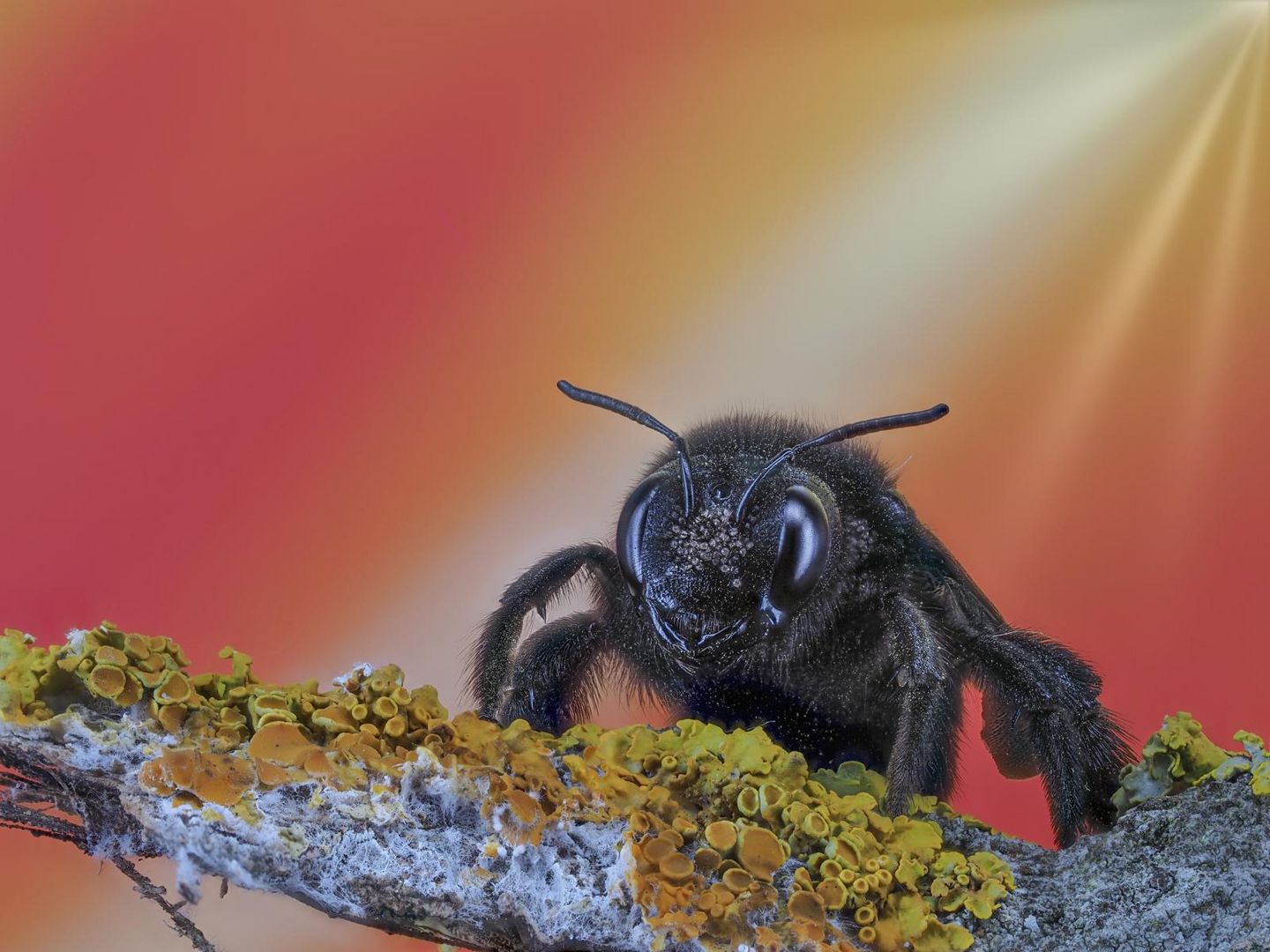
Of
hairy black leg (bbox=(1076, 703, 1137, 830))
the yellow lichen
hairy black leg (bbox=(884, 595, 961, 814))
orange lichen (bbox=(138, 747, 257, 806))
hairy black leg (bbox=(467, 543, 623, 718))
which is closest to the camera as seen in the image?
orange lichen (bbox=(138, 747, 257, 806))

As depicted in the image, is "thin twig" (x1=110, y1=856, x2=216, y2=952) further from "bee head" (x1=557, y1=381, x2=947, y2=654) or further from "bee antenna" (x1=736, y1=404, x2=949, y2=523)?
"bee antenna" (x1=736, y1=404, x2=949, y2=523)

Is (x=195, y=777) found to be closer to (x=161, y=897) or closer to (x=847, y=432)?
(x=161, y=897)

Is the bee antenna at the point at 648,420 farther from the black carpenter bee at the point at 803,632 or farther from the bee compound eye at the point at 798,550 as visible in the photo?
the bee compound eye at the point at 798,550

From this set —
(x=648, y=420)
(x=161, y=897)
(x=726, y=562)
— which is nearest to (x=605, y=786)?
(x=726, y=562)

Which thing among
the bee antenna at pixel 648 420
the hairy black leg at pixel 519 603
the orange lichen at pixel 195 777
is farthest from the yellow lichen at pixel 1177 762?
the orange lichen at pixel 195 777

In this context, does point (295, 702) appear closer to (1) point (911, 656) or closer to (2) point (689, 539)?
(2) point (689, 539)

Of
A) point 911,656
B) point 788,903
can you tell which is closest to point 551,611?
point 911,656

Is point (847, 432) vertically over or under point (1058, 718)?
over

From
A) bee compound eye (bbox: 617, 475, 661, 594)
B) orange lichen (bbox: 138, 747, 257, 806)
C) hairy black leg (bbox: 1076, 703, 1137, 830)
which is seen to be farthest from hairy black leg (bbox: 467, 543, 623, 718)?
hairy black leg (bbox: 1076, 703, 1137, 830)
